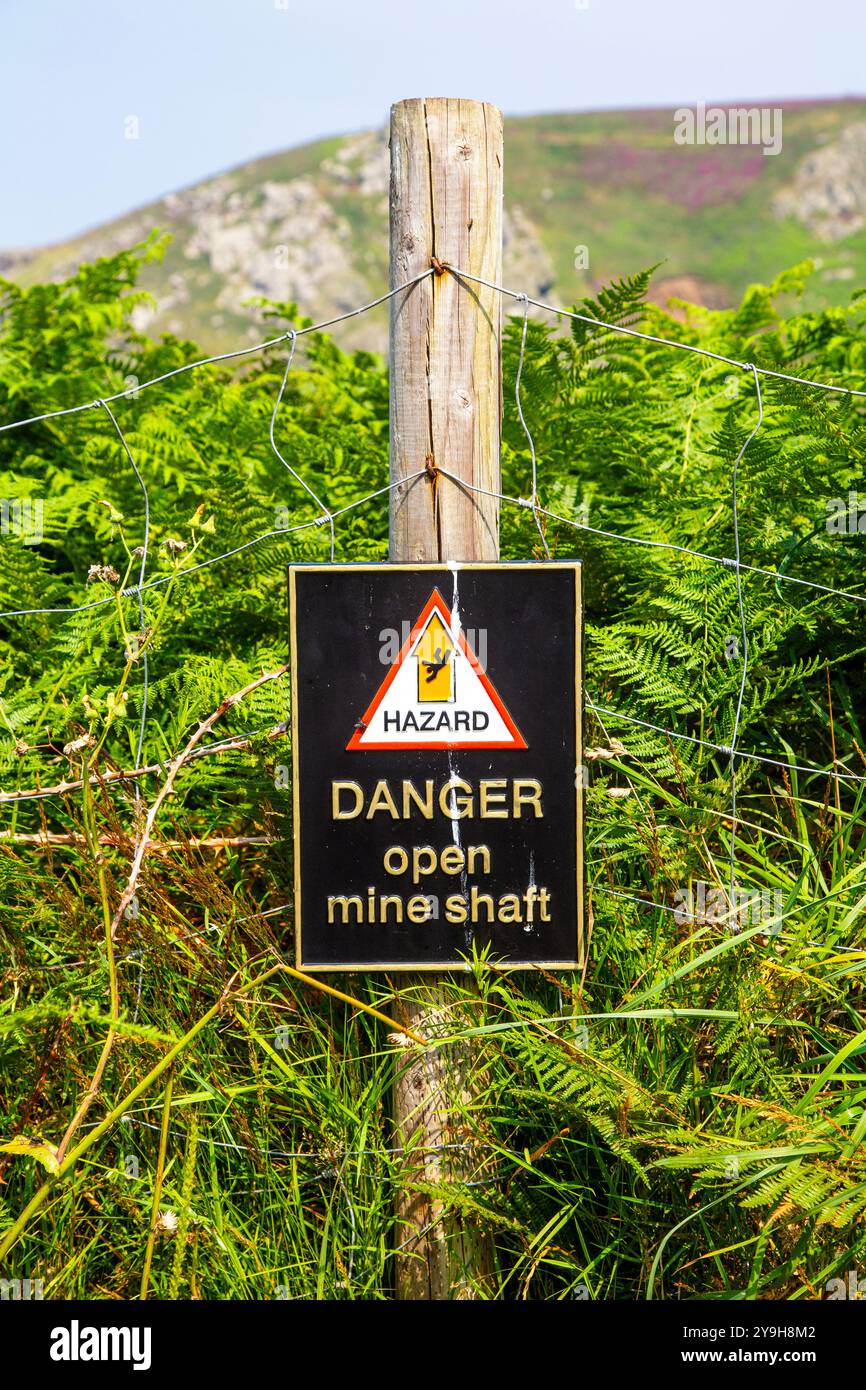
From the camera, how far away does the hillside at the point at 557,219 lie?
64750 millimetres

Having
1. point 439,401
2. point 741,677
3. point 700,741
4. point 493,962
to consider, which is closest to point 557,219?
point 741,677

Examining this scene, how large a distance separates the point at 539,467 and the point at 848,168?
91574mm

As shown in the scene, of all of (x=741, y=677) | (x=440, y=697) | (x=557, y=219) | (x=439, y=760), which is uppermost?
(x=557, y=219)

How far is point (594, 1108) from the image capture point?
7.26 ft

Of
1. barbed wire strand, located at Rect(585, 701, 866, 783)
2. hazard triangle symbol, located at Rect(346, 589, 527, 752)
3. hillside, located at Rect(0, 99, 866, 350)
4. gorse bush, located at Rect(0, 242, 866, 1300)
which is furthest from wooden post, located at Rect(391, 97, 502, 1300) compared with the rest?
hillside, located at Rect(0, 99, 866, 350)

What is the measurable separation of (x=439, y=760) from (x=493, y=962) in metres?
0.46

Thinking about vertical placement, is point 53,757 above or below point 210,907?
above

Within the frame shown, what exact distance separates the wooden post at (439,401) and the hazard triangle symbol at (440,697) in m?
0.19

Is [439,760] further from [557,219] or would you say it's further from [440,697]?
[557,219]

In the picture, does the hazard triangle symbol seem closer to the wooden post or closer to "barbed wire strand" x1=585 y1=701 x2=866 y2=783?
the wooden post

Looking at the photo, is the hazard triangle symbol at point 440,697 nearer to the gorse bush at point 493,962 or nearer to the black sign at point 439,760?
the black sign at point 439,760

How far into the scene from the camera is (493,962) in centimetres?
236

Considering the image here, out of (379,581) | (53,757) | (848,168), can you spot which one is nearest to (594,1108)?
(379,581)

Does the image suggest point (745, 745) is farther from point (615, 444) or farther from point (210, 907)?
point (210, 907)
